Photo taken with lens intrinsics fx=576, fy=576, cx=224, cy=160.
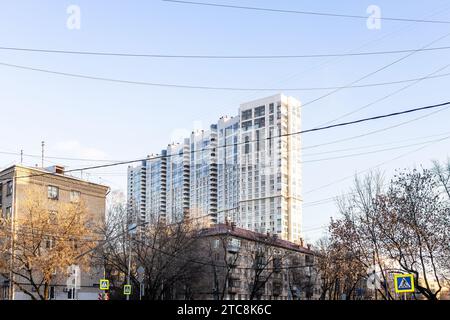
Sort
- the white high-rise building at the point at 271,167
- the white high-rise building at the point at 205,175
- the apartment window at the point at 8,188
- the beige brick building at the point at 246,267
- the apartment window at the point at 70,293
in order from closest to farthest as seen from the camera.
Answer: the apartment window at the point at 70,293 < the apartment window at the point at 8,188 < the beige brick building at the point at 246,267 < the white high-rise building at the point at 271,167 < the white high-rise building at the point at 205,175

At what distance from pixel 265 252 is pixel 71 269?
35.6 m

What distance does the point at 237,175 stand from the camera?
113m

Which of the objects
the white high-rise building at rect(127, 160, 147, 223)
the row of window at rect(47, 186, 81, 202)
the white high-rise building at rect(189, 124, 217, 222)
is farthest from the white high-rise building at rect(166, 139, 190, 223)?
the row of window at rect(47, 186, 81, 202)

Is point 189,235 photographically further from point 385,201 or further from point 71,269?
point 385,201

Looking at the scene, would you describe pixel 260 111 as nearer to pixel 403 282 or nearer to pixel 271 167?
pixel 271 167

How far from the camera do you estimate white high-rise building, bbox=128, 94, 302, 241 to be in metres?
97.1

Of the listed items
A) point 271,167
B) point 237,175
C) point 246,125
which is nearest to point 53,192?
point 271,167

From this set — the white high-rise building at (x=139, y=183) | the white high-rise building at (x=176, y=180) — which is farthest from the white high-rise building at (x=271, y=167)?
the white high-rise building at (x=139, y=183)

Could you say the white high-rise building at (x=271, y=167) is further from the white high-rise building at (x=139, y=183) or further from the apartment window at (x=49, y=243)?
the apartment window at (x=49, y=243)

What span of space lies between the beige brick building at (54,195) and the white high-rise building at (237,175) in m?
28.7

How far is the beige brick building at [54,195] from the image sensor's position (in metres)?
58.4

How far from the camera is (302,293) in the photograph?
9731cm
